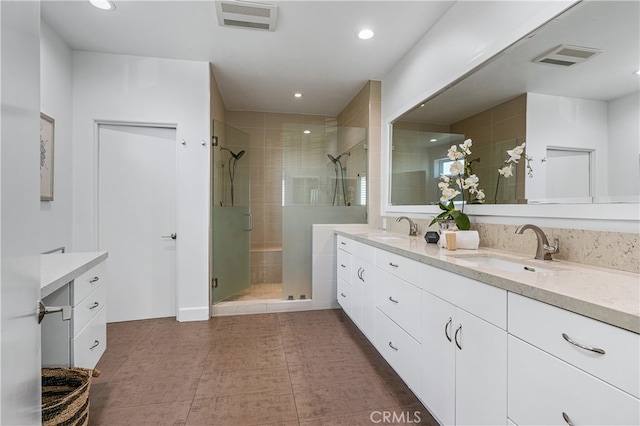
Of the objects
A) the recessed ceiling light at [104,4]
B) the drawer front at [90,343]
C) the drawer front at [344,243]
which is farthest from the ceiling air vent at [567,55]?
the recessed ceiling light at [104,4]

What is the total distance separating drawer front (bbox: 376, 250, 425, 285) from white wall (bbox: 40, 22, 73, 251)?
9.06 ft

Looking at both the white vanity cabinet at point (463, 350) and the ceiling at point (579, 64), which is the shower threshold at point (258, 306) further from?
the ceiling at point (579, 64)

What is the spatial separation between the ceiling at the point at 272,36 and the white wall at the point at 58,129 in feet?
0.58

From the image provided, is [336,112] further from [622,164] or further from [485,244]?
[622,164]

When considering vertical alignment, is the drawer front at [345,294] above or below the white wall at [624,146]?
below

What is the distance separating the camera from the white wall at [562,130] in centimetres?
134

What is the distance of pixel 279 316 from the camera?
3365 mm

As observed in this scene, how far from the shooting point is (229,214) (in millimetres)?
3686

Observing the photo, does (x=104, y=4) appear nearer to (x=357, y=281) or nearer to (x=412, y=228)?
(x=357, y=281)

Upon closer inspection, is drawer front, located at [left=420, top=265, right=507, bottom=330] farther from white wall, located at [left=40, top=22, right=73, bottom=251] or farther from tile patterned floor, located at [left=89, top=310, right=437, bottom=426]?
white wall, located at [left=40, top=22, right=73, bottom=251]

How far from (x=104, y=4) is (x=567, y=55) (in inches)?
123

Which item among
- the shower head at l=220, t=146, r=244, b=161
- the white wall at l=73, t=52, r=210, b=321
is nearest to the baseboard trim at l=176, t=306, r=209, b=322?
the white wall at l=73, t=52, r=210, b=321

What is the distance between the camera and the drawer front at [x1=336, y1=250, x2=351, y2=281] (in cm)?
301
